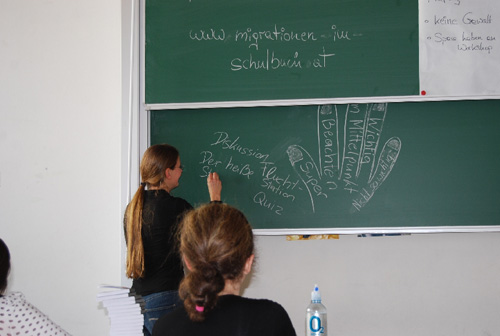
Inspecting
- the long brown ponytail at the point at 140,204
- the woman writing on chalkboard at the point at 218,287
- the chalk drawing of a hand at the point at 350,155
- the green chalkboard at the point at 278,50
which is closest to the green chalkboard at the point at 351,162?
the chalk drawing of a hand at the point at 350,155

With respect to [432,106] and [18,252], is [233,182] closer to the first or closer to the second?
[432,106]

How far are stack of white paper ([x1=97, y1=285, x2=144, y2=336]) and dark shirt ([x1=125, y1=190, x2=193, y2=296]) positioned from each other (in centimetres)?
21

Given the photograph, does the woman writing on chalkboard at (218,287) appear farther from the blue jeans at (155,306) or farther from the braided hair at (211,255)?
the blue jeans at (155,306)

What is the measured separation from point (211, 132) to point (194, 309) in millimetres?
1860

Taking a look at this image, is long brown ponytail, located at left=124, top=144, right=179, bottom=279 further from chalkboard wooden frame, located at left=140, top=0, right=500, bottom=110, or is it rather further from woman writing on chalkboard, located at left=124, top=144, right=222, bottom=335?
chalkboard wooden frame, located at left=140, top=0, right=500, bottom=110

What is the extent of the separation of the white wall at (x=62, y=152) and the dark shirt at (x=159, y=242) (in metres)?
0.99

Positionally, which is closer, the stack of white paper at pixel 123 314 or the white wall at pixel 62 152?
the stack of white paper at pixel 123 314

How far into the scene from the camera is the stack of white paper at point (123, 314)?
2.56 meters

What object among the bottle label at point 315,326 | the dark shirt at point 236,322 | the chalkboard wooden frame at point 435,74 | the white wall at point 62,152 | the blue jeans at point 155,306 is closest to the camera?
the dark shirt at point 236,322

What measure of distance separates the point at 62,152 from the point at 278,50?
1.63m

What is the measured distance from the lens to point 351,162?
131 inches

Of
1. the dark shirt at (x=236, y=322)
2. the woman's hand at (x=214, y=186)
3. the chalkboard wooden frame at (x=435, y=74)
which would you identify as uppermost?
the chalkboard wooden frame at (x=435, y=74)

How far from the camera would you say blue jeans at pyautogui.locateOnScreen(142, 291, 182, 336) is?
8.99ft

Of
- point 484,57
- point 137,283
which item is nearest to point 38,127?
point 137,283
